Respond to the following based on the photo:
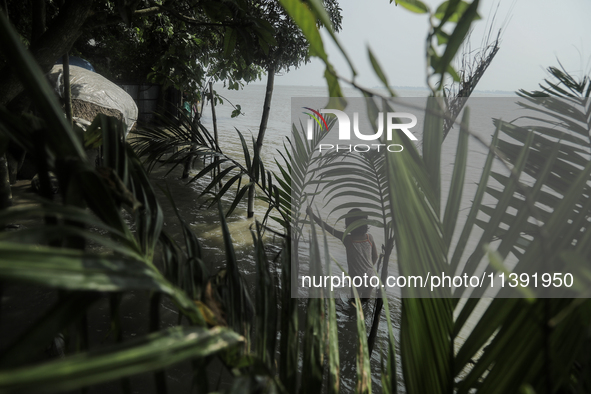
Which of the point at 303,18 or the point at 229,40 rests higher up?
the point at 229,40

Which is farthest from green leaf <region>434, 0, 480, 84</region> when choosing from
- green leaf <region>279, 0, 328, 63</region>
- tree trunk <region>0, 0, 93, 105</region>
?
tree trunk <region>0, 0, 93, 105</region>

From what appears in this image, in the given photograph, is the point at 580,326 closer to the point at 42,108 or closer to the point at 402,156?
the point at 402,156

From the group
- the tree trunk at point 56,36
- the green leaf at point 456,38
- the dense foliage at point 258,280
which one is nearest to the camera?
the dense foliage at point 258,280

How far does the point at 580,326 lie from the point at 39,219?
171 inches

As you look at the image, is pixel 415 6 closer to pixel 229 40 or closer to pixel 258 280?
pixel 258 280

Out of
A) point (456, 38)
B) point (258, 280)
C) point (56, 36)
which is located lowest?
point (258, 280)

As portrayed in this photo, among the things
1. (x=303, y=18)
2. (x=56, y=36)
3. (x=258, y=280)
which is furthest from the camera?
(x=56, y=36)

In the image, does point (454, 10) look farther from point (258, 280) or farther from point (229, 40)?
point (229, 40)

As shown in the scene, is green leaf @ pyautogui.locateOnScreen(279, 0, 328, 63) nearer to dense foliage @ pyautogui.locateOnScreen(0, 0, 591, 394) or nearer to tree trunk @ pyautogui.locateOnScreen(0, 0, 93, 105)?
dense foliage @ pyautogui.locateOnScreen(0, 0, 591, 394)

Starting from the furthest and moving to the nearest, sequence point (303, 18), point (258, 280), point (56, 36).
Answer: point (56, 36)
point (258, 280)
point (303, 18)

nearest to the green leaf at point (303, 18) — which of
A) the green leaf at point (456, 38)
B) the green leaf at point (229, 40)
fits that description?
the green leaf at point (456, 38)

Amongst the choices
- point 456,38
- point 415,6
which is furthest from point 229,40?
point 456,38

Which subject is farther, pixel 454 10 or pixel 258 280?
pixel 258 280

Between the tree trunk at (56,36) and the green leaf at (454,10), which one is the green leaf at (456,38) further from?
the tree trunk at (56,36)
